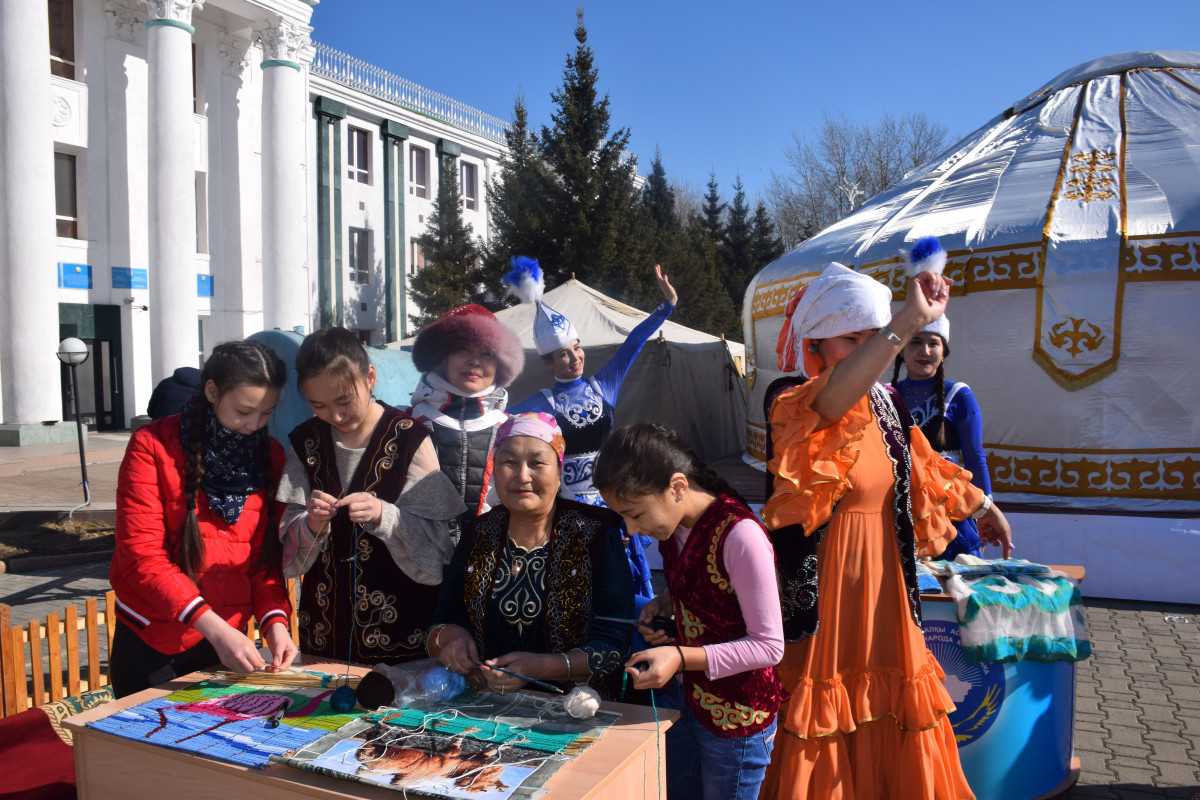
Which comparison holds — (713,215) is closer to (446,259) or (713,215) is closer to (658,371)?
(446,259)

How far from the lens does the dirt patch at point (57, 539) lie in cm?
794

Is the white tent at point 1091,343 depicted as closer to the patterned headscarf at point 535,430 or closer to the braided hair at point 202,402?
the patterned headscarf at point 535,430

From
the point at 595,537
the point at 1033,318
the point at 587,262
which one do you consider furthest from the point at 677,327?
the point at 595,537

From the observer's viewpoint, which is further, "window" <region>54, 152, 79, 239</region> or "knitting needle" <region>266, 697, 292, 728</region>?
"window" <region>54, 152, 79, 239</region>

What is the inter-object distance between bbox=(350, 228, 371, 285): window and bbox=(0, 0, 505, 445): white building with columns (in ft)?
7.31

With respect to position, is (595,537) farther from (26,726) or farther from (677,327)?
(677,327)

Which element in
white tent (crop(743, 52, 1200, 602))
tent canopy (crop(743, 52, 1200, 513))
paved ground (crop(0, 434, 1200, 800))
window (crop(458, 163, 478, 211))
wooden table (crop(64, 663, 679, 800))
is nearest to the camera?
wooden table (crop(64, 663, 679, 800))

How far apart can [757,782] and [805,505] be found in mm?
691

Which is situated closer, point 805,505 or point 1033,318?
point 805,505

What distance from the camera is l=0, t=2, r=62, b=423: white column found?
1433 cm

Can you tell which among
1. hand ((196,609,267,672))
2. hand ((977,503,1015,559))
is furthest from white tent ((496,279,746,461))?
hand ((196,609,267,672))

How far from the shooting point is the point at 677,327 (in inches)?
545

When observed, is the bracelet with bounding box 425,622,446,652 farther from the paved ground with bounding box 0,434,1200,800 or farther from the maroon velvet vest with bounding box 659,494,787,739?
the paved ground with bounding box 0,434,1200,800

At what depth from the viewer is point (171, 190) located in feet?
54.0
